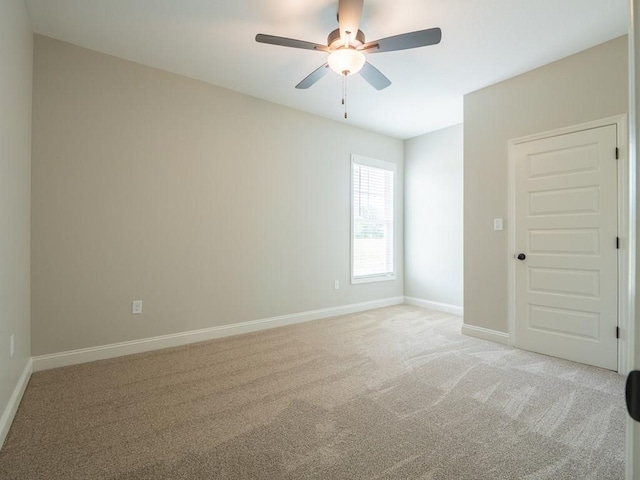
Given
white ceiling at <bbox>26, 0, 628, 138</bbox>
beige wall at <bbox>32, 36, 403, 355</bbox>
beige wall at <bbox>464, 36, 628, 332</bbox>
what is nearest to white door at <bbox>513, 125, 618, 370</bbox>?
beige wall at <bbox>464, 36, 628, 332</bbox>

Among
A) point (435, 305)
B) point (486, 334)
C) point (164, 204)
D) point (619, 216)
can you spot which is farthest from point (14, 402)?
point (435, 305)

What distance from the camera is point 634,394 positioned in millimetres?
410

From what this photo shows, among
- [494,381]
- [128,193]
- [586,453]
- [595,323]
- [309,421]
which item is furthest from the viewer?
[128,193]

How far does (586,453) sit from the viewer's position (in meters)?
1.75

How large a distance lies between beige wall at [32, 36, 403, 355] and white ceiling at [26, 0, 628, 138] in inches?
13.0

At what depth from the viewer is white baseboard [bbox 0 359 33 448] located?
1834 millimetres

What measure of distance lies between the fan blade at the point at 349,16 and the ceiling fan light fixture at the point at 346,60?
0.08 metres

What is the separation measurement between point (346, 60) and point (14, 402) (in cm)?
323

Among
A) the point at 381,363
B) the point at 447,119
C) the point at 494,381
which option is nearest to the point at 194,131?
the point at 381,363

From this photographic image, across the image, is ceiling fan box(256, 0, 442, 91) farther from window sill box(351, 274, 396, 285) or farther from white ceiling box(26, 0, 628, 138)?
window sill box(351, 274, 396, 285)

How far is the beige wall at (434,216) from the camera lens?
486cm

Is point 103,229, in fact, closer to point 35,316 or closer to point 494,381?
point 35,316

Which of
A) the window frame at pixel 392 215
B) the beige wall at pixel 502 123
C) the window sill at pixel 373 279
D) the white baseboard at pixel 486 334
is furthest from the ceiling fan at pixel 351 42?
the window sill at pixel 373 279

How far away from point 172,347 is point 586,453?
11.0 feet
